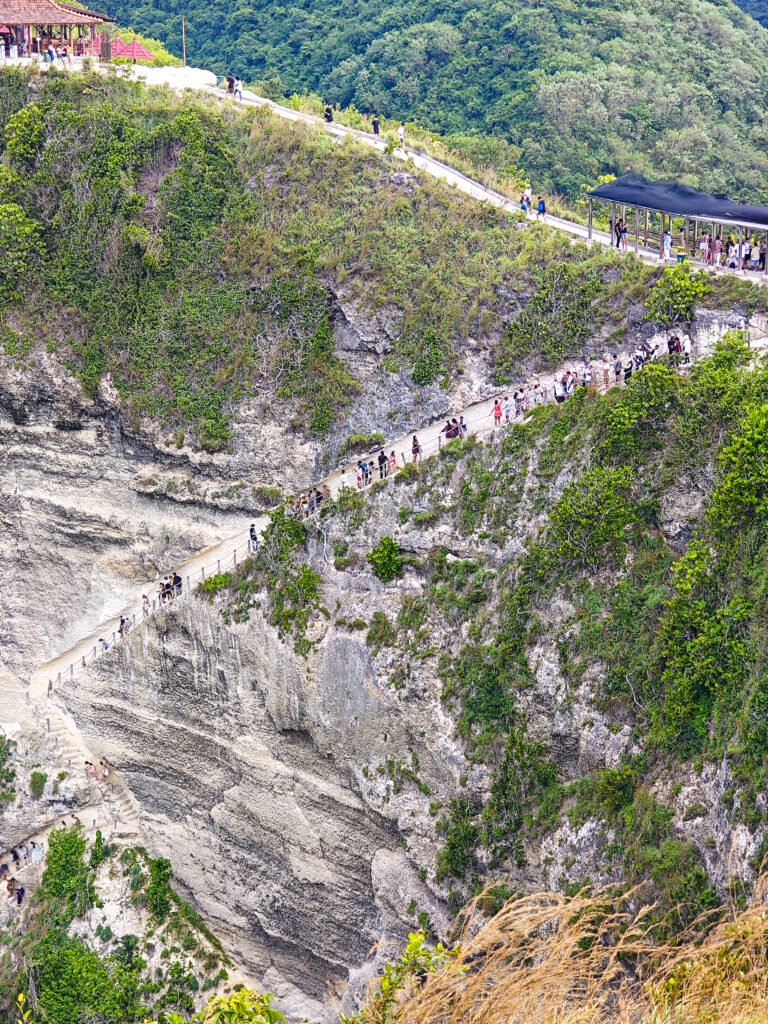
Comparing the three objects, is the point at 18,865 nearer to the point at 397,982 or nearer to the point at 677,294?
the point at 677,294

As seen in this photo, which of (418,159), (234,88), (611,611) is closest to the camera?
(611,611)

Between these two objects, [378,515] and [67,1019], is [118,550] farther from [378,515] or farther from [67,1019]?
[67,1019]

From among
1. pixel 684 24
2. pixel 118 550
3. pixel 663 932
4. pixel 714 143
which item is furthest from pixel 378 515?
pixel 684 24

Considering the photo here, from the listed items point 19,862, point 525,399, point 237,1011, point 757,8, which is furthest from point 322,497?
point 757,8

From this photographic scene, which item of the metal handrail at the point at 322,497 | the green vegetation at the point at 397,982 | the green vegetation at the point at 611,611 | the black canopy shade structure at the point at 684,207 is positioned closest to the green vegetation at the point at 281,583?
the metal handrail at the point at 322,497

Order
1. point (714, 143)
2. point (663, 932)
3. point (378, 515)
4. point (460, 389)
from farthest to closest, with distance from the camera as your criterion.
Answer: point (714, 143) < point (460, 389) < point (378, 515) < point (663, 932)

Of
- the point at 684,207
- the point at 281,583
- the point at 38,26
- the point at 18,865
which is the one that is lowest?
the point at 18,865
